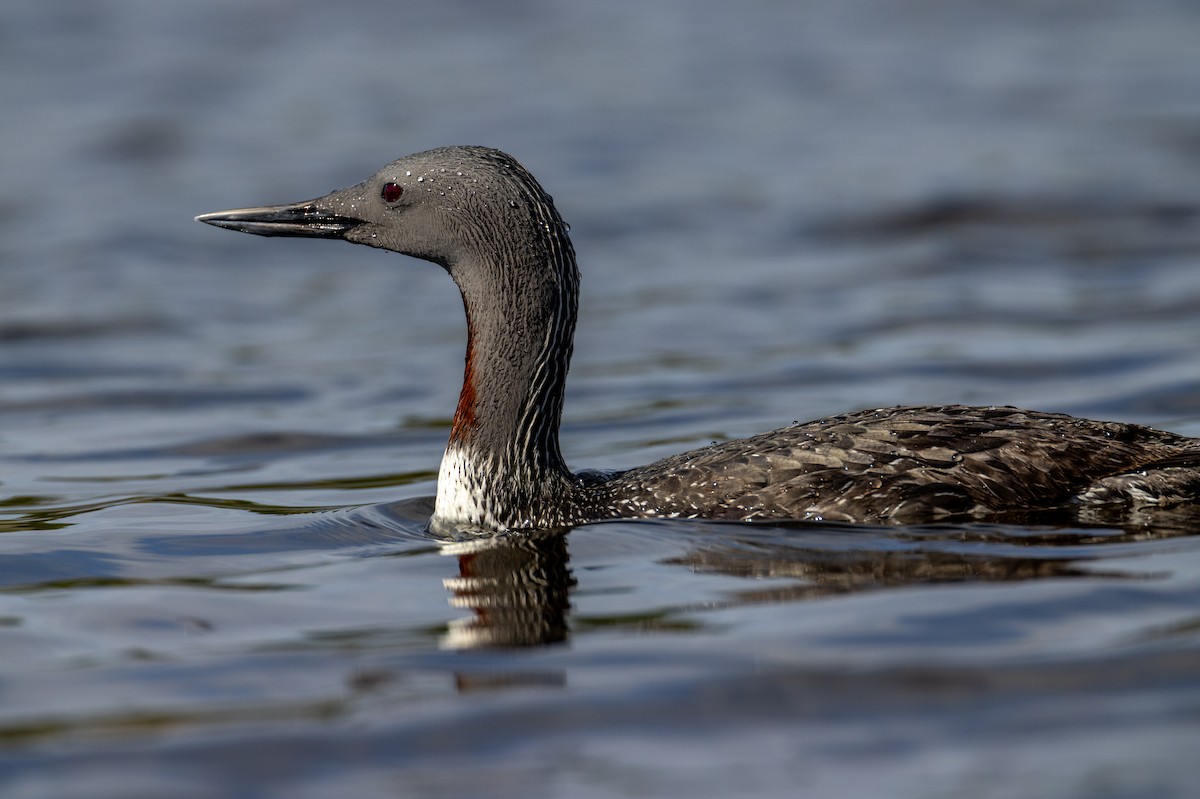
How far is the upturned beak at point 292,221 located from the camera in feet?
25.2

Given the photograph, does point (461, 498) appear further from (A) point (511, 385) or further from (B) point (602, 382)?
(B) point (602, 382)

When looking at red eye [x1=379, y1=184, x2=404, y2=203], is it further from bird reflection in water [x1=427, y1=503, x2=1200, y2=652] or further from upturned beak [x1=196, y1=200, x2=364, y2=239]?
bird reflection in water [x1=427, y1=503, x2=1200, y2=652]

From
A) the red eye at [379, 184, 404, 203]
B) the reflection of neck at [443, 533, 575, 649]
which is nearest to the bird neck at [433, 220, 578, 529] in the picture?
the reflection of neck at [443, 533, 575, 649]

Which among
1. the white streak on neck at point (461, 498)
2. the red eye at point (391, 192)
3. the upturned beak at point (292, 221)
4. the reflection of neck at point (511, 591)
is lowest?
the reflection of neck at point (511, 591)

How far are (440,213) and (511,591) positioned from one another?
1.85 m

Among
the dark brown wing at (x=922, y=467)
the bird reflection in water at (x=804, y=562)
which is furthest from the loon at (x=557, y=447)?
the bird reflection in water at (x=804, y=562)

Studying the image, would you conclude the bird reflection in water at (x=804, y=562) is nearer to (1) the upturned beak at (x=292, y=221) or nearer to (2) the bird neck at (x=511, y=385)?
(2) the bird neck at (x=511, y=385)

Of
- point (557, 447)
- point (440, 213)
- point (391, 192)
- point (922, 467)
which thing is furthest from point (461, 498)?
point (922, 467)

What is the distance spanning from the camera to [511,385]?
752 cm

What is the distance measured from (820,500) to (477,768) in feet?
8.69

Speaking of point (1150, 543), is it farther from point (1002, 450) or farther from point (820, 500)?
point (820, 500)

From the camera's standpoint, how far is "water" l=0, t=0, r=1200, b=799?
4.88 m

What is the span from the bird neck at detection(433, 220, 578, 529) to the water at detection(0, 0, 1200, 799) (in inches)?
12.2

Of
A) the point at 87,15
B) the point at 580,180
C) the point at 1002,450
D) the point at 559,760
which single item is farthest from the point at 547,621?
the point at 87,15
